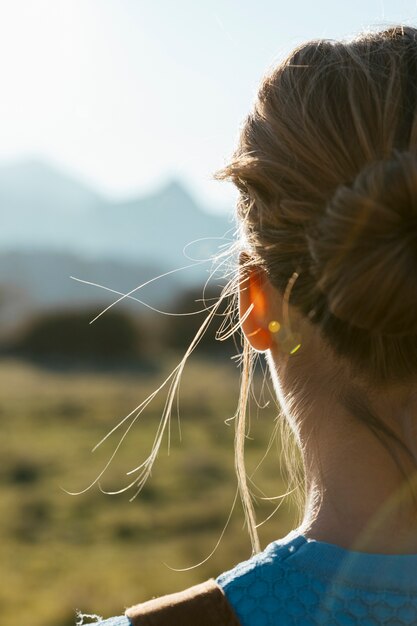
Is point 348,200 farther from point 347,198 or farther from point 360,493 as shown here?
point 360,493

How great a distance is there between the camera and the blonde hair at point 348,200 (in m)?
1.22

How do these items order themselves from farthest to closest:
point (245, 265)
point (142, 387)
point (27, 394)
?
point (142, 387) → point (27, 394) → point (245, 265)

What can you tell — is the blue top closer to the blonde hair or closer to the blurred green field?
the blonde hair

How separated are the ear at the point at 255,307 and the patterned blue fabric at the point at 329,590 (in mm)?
391

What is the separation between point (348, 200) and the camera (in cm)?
122

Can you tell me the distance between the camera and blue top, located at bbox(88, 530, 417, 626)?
118 cm

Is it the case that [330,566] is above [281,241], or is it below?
below

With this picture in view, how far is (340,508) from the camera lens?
1.23 m

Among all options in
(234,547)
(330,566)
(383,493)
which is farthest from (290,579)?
(234,547)

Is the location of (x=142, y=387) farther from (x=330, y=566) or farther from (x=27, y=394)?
(x=330, y=566)

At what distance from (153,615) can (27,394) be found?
37.2ft

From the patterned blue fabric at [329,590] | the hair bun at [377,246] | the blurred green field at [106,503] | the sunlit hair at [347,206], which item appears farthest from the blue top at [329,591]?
the blurred green field at [106,503]

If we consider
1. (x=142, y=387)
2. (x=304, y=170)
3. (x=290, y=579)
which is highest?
(x=304, y=170)

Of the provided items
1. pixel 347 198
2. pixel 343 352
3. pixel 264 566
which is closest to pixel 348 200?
pixel 347 198
